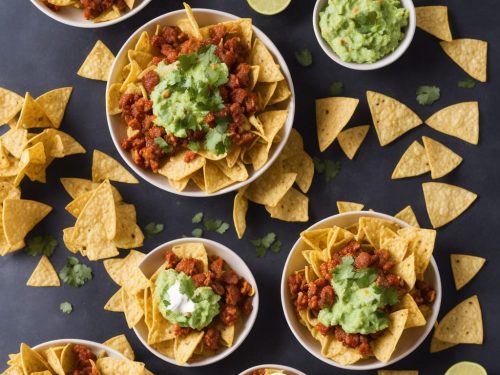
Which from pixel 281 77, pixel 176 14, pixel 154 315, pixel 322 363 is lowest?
pixel 322 363

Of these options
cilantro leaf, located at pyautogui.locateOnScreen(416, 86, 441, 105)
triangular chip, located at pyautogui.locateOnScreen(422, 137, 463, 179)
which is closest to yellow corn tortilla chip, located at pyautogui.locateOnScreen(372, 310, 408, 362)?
triangular chip, located at pyautogui.locateOnScreen(422, 137, 463, 179)

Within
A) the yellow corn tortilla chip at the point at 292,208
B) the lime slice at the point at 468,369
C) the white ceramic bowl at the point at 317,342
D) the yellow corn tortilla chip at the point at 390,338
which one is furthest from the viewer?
the yellow corn tortilla chip at the point at 292,208

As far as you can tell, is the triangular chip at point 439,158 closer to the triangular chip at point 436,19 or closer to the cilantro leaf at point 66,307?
the triangular chip at point 436,19

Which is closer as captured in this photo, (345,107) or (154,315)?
(154,315)

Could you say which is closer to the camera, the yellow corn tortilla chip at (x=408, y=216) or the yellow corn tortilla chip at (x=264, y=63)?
the yellow corn tortilla chip at (x=264, y=63)

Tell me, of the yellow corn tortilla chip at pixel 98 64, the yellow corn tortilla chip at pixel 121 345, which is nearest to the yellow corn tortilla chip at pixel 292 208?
the yellow corn tortilla chip at pixel 121 345

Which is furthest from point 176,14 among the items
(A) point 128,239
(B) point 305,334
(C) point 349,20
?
(B) point 305,334

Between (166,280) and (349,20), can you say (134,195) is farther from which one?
(349,20)
